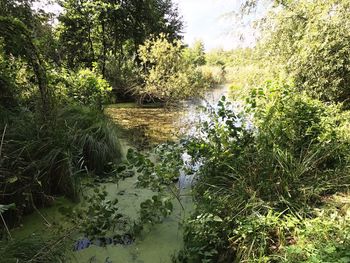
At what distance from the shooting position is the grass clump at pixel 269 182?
2055 mm

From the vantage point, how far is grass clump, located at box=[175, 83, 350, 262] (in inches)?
80.9

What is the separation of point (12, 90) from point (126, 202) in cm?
188

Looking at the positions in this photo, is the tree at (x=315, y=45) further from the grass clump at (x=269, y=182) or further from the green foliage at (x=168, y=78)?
the green foliage at (x=168, y=78)

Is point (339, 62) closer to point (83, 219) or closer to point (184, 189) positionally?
point (184, 189)

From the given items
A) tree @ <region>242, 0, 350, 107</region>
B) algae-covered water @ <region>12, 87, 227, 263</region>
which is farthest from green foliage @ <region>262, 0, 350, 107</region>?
algae-covered water @ <region>12, 87, 227, 263</region>

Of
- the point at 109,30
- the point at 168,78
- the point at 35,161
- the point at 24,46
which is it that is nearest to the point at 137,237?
the point at 35,161

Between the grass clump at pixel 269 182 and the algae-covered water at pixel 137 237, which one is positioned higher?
the grass clump at pixel 269 182

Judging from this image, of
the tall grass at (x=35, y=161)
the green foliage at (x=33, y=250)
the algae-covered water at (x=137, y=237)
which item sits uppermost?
the tall grass at (x=35, y=161)

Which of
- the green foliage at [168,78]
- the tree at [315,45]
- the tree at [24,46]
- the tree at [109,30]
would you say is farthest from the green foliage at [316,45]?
the tree at [109,30]

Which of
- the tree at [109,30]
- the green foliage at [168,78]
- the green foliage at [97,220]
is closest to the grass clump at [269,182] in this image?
the green foliage at [97,220]

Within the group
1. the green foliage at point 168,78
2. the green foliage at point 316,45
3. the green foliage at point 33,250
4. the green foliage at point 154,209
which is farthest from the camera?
the green foliage at point 168,78

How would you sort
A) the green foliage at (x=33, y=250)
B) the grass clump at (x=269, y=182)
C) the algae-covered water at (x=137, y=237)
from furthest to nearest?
the algae-covered water at (x=137, y=237) → the grass clump at (x=269, y=182) → the green foliage at (x=33, y=250)

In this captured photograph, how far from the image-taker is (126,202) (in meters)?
3.08

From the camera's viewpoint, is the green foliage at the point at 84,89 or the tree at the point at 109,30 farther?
the tree at the point at 109,30
